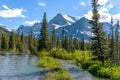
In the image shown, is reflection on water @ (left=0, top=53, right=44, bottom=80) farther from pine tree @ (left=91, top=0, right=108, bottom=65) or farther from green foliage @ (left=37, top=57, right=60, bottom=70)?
pine tree @ (left=91, top=0, right=108, bottom=65)

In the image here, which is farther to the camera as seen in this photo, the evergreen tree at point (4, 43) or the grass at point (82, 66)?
the evergreen tree at point (4, 43)

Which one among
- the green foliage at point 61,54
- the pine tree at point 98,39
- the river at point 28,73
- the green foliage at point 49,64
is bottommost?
the river at point 28,73

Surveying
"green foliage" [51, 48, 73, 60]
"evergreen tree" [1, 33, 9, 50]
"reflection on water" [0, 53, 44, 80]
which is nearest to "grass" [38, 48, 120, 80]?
"green foliage" [51, 48, 73, 60]

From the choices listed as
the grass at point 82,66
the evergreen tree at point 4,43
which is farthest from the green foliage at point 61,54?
the evergreen tree at point 4,43

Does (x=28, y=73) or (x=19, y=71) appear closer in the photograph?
(x=28, y=73)

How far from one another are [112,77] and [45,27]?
66894 millimetres

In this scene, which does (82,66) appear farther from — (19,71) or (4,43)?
(4,43)

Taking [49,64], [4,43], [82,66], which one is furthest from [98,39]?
[4,43]

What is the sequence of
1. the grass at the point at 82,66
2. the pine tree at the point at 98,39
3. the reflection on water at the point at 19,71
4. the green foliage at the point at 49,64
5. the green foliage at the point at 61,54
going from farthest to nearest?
the green foliage at the point at 61,54 → the pine tree at the point at 98,39 → the green foliage at the point at 49,64 → the reflection on water at the point at 19,71 → the grass at the point at 82,66

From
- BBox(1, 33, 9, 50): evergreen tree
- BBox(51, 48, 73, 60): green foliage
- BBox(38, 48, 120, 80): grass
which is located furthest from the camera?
BBox(1, 33, 9, 50): evergreen tree

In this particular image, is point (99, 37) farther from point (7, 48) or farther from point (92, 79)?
point (7, 48)

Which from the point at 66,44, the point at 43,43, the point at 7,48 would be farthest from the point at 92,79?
the point at 7,48

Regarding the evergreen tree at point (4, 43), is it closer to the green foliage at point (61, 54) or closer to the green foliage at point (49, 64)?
the green foliage at point (61, 54)

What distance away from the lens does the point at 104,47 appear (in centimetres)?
6200
